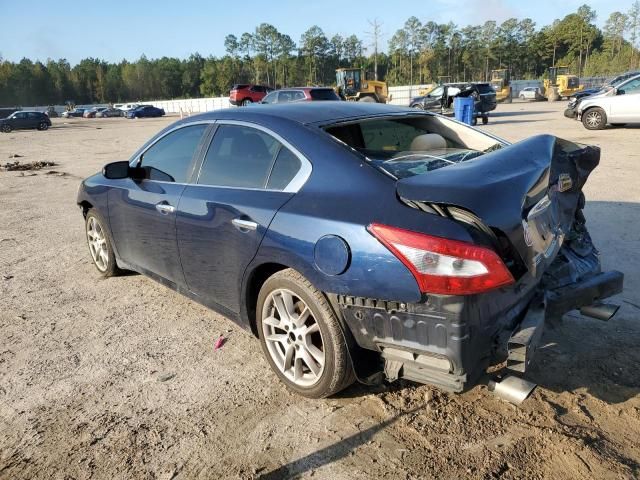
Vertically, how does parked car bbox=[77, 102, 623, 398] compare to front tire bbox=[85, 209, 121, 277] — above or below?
above

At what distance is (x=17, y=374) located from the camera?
11.1ft

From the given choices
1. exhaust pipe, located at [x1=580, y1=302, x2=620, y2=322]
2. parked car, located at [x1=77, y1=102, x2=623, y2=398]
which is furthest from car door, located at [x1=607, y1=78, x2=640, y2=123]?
exhaust pipe, located at [x1=580, y1=302, x2=620, y2=322]

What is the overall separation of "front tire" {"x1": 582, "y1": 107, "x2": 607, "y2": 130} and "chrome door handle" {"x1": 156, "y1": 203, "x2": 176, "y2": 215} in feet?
52.6

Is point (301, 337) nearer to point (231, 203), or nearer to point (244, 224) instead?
point (244, 224)

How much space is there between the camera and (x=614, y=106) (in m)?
15.5

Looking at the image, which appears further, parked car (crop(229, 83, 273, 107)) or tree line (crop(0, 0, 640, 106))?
tree line (crop(0, 0, 640, 106))

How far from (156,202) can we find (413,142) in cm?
197

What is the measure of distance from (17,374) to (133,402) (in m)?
0.98

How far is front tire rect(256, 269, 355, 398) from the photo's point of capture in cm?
263

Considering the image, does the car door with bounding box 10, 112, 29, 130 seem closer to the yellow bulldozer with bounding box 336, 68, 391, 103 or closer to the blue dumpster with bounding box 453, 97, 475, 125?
the yellow bulldozer with bounding box 336, 68, 391, 103

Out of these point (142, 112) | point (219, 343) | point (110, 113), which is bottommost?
point (110, 113)

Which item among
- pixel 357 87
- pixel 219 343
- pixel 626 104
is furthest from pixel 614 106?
pixel 357 87

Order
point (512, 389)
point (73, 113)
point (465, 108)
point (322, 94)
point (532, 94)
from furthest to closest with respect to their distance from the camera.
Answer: point (73, 113), point (532, 94), point (322, 94), point (465, 108), point (512, 389)

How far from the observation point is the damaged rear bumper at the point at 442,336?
2.24m
